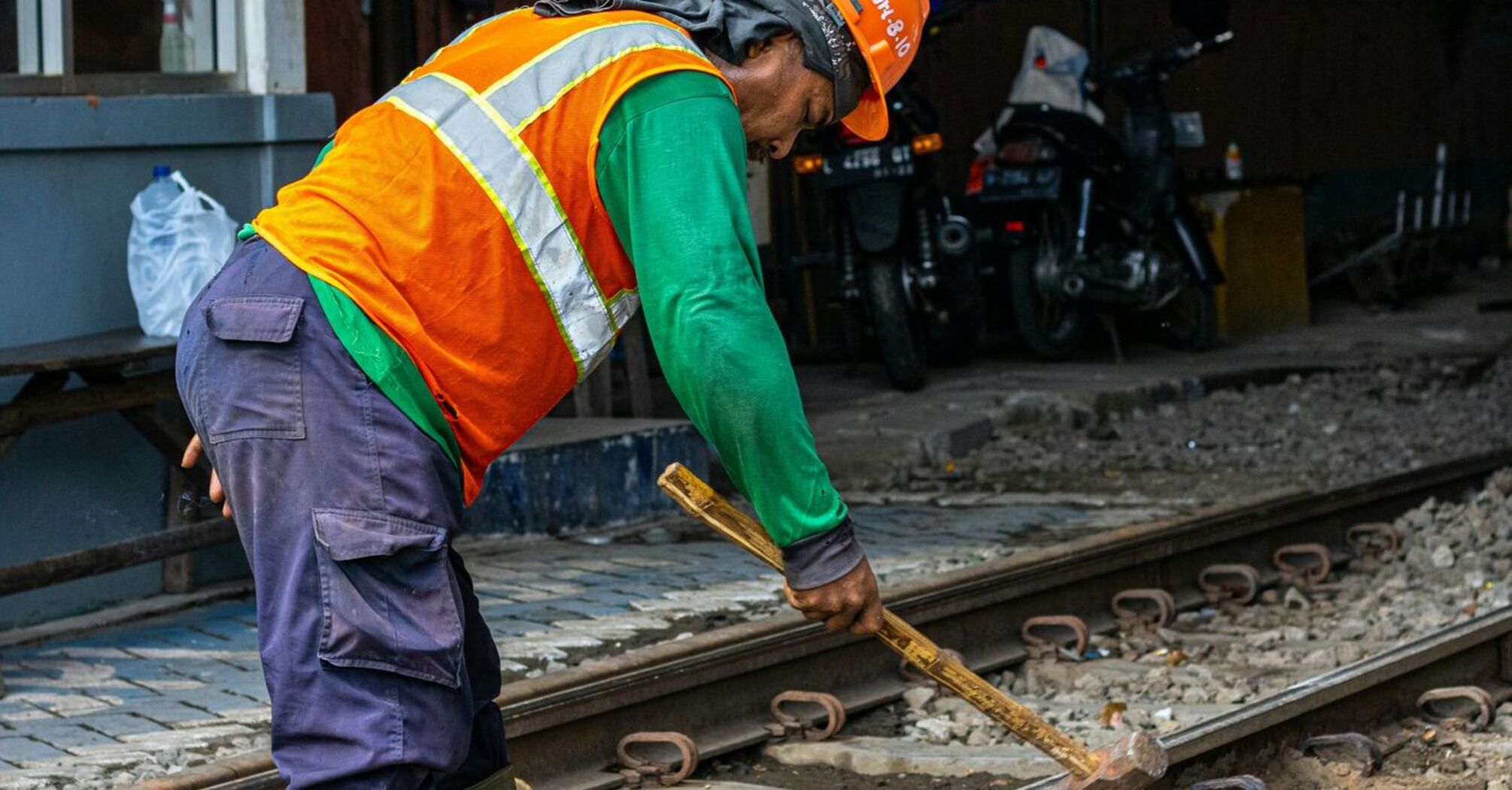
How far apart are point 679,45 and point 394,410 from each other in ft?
2.03

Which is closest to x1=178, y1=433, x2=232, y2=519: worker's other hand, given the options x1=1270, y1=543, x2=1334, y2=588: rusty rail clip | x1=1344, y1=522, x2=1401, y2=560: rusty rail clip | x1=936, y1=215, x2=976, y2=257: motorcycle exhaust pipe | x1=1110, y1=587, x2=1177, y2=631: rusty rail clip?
x1=1110, y1=587, x2=1177, y2=631: rusty rail clip

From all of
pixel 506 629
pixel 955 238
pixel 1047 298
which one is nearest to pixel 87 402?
pixel 506 629

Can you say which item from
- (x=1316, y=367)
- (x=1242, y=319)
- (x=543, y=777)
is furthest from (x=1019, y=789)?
(x=1242, y=319)

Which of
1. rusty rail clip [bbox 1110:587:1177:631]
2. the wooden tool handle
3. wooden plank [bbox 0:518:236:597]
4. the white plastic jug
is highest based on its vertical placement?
the white plastic jug

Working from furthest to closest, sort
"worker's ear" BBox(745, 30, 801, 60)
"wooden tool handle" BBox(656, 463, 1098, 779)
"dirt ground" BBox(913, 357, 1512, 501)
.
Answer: "dirt ground" BBox(913, 357, 1512, 501) < "wooden tool handle" BBox(656, 463, 1098, 779) < "worker's ear" BBox(745, 30, 801, 60)

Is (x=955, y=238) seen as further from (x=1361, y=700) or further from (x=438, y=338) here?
(x=438, y=338)

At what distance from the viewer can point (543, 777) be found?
15.6 ft

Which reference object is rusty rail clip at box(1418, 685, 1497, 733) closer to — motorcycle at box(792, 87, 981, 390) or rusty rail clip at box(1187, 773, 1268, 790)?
rusty rail clip at box(1187, 773, 1268, 790)

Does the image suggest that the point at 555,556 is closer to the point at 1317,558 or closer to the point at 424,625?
the point at 1317,558

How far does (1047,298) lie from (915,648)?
946 centimetres

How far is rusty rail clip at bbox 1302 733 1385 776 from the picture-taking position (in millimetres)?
4750

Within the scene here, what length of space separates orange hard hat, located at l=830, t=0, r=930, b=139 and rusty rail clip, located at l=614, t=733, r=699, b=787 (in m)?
2.13

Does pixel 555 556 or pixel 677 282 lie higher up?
pixel 677 282

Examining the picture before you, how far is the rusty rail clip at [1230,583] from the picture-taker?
6863mm
